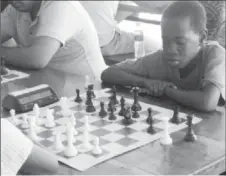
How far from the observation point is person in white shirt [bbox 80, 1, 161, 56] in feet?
12.9

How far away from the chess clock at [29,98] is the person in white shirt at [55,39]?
0.59 metres

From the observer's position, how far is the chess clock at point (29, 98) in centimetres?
203

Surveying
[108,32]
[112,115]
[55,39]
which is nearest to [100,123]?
[112,115]

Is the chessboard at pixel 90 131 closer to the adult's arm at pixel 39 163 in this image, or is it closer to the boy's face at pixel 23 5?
the adult's arm at pixel 39 163

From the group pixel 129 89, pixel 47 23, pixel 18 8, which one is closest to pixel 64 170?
pixel 129 89

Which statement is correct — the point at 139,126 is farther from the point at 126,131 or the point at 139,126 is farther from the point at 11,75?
the point at 11,75

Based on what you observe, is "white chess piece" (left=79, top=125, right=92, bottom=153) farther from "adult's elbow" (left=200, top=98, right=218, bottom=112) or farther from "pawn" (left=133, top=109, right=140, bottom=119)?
"adult's elbow" (left=200, top=98, right=218, bottom=112)

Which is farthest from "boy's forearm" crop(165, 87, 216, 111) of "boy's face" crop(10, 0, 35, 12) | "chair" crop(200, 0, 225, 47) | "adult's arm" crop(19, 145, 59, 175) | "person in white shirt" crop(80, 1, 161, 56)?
"person in white shirt" crop(80, 1, 161, 56)

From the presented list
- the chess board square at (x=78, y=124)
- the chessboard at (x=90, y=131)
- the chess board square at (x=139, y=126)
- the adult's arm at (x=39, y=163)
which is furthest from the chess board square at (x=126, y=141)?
the adult's arm at (x=39, y=163)

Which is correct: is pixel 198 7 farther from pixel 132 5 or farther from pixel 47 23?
pixel 132 5

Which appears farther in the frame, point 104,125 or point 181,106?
point 181,106

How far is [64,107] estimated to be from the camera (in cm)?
200

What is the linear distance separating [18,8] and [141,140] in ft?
5.24

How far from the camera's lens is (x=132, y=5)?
460 cm
